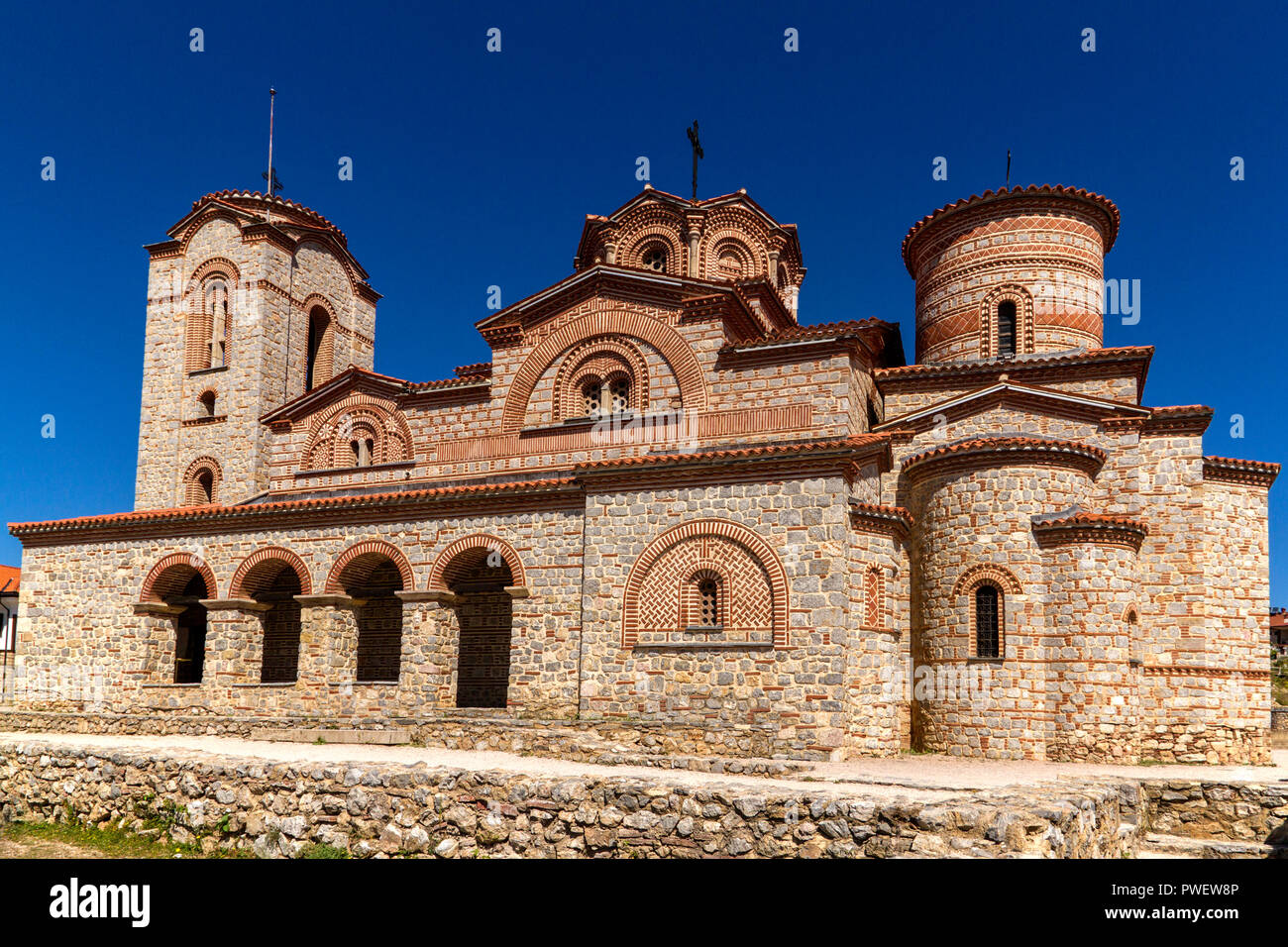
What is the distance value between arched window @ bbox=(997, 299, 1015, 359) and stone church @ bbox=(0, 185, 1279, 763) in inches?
1.8

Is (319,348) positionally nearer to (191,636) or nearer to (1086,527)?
(191,636)

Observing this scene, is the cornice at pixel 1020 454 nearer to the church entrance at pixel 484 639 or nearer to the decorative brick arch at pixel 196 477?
the church entrance at pixel 484 639

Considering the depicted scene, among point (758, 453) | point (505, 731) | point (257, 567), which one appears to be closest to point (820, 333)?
point (758, 453)

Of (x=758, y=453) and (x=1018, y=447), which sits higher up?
(x=1018, y=447)

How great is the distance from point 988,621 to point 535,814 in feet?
27.1

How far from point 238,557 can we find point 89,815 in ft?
21.9

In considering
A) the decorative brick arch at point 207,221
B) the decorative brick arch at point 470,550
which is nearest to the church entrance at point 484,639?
the decorative brick arch at point 470,550

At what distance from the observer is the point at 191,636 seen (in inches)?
795

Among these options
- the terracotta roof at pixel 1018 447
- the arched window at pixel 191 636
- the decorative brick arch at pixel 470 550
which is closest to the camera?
the terracotta roof at pixel 1018 447

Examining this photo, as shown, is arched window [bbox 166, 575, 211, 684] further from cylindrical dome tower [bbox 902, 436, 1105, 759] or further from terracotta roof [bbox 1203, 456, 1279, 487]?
terracotta roof [bbox 1203, 456, 1279, 487]

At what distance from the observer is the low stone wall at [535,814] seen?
7.44 m

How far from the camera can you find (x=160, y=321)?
23172 millimetres

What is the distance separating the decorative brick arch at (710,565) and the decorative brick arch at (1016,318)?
7.50 m
